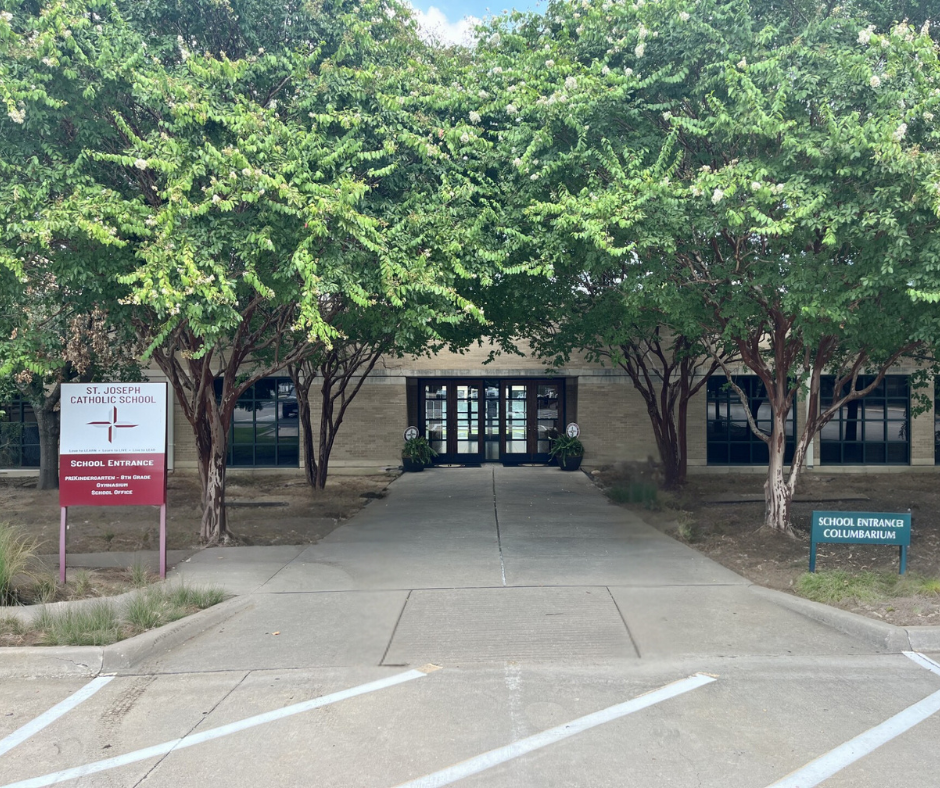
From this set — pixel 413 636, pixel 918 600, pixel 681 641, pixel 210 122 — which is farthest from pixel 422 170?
pixel 918 600

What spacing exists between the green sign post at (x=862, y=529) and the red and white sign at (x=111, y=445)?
6.91 metres

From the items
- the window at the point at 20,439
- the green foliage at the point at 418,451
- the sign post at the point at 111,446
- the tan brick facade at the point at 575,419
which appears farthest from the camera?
the window at the point at 20,439

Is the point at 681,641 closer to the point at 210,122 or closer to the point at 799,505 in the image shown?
the point at 210,122

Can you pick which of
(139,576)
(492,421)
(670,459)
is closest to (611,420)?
(492,421)

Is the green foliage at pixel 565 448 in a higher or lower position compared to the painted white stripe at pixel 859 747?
higher

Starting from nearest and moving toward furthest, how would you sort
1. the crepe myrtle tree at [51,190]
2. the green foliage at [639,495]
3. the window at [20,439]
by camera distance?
the crepe myrtle tree at [51,190]
the green foliage at [639,495]
the window at [20,439]

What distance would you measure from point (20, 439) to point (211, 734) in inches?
745

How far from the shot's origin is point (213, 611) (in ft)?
23.6

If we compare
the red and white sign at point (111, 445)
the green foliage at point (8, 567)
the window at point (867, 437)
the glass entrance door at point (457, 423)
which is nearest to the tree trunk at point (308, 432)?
the glass entrance door at point (457, 423)

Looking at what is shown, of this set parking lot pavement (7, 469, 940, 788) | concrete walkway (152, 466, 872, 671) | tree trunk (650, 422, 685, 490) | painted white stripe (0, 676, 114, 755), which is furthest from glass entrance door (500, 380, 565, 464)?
painted white stripe (0, 676, 114, 755)

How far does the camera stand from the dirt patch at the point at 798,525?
8.22 meters

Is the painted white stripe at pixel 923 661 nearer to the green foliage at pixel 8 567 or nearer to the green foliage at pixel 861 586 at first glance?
the green foliage at pixel 861 586

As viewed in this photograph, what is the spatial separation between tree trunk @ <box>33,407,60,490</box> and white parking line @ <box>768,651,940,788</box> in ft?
54.3

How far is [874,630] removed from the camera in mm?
6426
